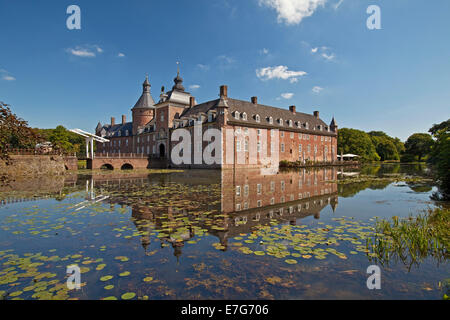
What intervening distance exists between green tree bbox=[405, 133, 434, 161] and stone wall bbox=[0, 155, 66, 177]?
293 ft

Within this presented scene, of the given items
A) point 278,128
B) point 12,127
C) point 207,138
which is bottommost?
point 12,127

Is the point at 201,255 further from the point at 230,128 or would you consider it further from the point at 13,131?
the point at 230,128

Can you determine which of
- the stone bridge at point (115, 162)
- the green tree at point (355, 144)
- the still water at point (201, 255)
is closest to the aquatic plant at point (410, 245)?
the still water at point (201, 255)

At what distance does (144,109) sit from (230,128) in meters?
27.6

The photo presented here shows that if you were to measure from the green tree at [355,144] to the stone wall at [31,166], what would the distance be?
69.4 m

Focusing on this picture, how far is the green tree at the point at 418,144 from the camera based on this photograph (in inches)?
2810

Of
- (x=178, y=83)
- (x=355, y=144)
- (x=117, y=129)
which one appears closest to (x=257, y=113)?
(x=178, y=83)

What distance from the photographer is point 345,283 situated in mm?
3414

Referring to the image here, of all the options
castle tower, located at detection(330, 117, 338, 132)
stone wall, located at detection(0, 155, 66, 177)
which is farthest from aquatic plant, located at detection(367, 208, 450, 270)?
castle tower, located at detection(330, 117, 338, 132)

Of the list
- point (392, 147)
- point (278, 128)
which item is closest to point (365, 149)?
point (392, 147)

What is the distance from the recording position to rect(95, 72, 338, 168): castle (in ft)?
123

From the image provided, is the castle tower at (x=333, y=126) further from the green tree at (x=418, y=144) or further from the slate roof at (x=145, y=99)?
the slate roof at (x=145, y=99)
